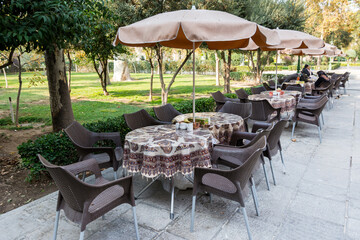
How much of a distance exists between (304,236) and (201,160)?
1306mm

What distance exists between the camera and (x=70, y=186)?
2.13 metres

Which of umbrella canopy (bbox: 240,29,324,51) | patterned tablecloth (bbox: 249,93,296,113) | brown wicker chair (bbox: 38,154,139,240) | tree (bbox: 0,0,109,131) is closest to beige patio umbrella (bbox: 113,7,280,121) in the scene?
tree (bbox: 0,0,109,131)

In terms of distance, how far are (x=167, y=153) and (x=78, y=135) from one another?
153cm

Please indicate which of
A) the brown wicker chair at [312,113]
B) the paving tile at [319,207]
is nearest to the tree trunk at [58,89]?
the paving tile at [319,207]

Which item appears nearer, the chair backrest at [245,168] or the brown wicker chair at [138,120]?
the chair backrest at [245,168]

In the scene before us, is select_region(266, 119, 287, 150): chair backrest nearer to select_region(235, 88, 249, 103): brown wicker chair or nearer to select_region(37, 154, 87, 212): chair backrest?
select_region(37, 154, 87, 212): chair backrest

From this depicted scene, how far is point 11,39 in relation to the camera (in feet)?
10.9

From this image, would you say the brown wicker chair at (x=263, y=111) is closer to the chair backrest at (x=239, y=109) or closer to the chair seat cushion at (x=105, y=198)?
the chair backrest at (x=239, y=109)

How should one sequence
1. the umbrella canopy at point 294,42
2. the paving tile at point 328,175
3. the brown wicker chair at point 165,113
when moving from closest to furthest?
the paving tile at point 328,175
the brown wicker chair at point 165,113
the umbrella canopy at point 294,42

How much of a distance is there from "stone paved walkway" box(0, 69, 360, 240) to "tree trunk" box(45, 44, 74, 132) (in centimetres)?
287

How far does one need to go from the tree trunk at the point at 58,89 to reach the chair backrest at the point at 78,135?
2383 millimetres

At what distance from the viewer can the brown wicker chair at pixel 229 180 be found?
2.43 m

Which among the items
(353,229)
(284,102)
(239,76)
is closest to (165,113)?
(284,102)

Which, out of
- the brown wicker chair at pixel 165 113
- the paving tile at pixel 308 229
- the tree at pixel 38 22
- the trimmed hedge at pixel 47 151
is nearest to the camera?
the paving tile at pixel 308 229
